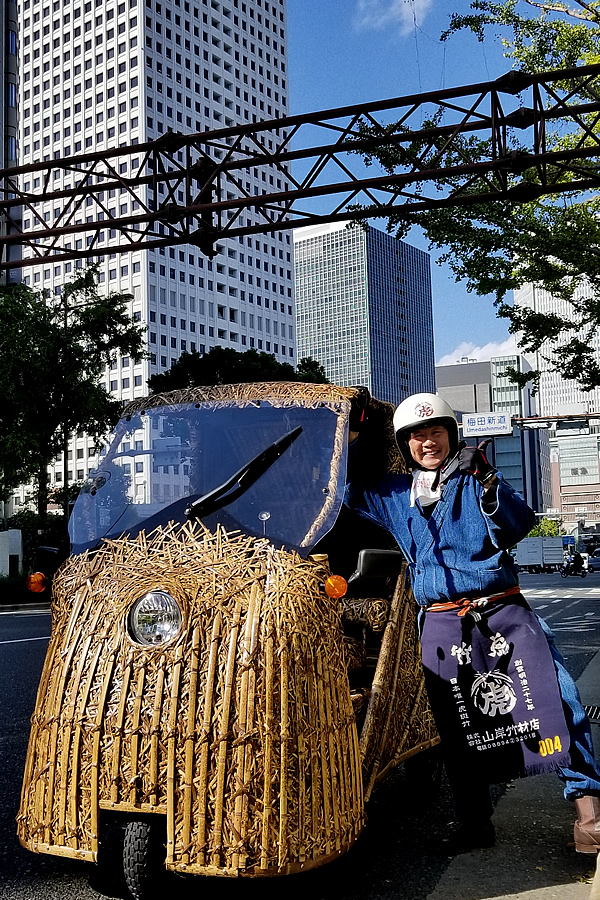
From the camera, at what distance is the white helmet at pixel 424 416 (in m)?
4.09

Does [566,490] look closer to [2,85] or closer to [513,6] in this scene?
[2,85]

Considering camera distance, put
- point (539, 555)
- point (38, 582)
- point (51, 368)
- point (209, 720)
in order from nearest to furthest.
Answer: point (209, 720) → point (38, 582) → point (51, 368) → point (539, 555)

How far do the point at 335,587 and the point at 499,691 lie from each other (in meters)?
0.96

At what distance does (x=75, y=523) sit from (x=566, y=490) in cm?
16659

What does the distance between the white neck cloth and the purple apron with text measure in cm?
50

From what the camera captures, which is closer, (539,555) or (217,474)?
(217,474)

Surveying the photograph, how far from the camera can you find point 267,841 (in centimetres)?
303

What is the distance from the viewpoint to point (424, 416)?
408 cm

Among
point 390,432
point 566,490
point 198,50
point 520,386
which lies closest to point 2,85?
point 198,50

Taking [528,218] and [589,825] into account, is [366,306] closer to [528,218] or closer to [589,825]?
[528,218]

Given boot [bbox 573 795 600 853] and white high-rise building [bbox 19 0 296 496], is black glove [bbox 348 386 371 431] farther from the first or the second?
white high-rise building [bbox 19 0 296 496]

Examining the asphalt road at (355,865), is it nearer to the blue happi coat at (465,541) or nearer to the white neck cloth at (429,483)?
the blue happi coat at (465,541)

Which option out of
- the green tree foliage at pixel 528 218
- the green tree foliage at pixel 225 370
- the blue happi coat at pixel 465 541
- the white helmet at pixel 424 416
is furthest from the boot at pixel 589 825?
the green tree foliage at pixel 225 370

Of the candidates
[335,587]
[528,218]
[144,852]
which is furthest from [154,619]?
[528,218]
